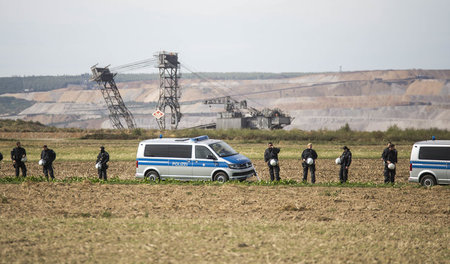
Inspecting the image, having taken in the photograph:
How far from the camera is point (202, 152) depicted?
21.3 m

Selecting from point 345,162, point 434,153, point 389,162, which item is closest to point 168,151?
point 345,162

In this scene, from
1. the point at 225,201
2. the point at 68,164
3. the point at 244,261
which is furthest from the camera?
the point at 68,164

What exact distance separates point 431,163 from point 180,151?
9848 mm

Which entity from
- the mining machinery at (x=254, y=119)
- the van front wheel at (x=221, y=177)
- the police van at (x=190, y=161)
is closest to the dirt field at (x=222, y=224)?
the van front wheel at (x=221, y=177)

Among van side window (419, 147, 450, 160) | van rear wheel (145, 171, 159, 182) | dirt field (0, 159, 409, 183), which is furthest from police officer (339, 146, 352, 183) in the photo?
van rear wheel (145, 171, 159, 182)

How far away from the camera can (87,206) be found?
16656 millimetres

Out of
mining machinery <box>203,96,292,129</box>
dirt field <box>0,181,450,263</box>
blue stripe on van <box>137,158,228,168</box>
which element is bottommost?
dirt field <box>0,181,450,263</box>

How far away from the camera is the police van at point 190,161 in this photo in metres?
21.0

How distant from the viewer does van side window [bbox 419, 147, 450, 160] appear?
65.1 feet

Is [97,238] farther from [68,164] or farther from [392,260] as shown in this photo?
[68,164]

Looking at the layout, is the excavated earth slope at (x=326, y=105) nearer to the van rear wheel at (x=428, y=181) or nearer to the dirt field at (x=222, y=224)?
the van rear wheel at (x=428, y=181)

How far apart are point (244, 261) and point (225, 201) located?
6522 millimetres

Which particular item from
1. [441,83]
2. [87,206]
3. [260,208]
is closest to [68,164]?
[87,206]

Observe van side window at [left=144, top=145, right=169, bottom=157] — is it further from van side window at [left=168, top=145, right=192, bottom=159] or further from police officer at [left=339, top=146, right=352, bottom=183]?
police officer at [left=339, top=146, right=352, bottom=183]
